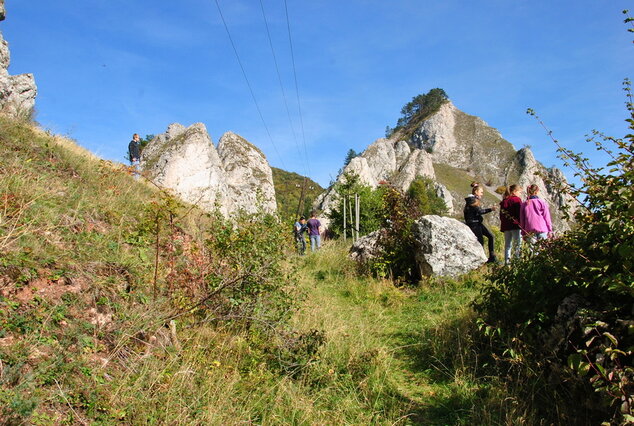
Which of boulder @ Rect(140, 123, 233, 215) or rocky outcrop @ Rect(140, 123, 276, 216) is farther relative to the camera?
boulder @ Rect(140, 123, 233, 215)

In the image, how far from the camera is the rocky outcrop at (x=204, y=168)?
17156mm

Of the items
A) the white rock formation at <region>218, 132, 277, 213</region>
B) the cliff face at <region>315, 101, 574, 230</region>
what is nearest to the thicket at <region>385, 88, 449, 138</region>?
the cliff face at <region>315, 101, 574, 230</region>

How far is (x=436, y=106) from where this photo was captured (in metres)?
117

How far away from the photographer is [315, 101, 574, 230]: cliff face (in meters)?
70.6

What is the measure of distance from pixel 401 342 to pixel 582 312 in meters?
2.63

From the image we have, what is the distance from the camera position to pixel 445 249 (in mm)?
7781

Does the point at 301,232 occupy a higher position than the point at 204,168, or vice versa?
the point at 204,168

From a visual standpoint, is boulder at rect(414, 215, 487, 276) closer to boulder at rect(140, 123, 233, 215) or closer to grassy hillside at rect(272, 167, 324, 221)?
boulder at rect(140, 123, 233, 215)

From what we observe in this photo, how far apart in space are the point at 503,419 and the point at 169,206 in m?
3.69

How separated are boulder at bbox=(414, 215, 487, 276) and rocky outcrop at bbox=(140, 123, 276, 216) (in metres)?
8.27

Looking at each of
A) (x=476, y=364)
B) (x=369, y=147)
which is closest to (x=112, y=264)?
(x=476, y=364)

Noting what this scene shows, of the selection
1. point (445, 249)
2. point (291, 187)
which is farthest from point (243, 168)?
point (291, 187)

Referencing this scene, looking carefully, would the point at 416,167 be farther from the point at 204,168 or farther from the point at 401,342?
the point at 401,342

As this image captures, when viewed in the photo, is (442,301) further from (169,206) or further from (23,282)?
(23,282)
